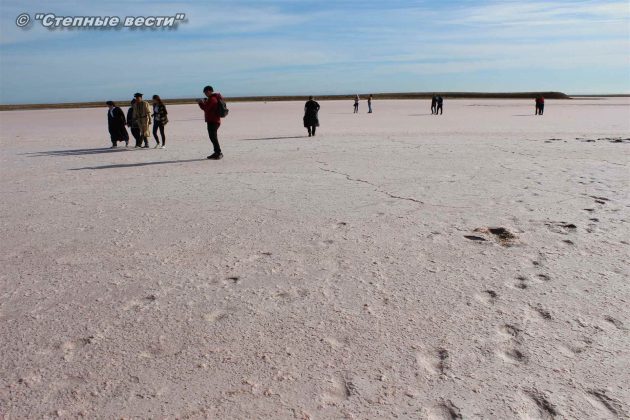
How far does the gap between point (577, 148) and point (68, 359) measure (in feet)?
40.8

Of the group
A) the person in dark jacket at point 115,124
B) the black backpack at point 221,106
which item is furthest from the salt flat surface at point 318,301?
the person in dark jacket at point 115,124

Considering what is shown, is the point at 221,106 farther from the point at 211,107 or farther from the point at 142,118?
the point at 142,118

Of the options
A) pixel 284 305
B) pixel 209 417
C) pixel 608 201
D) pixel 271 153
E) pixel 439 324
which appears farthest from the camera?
pixel 271 153

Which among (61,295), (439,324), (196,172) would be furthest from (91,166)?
(439,324)

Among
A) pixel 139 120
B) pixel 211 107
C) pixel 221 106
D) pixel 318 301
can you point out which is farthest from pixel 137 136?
pixel 318 301

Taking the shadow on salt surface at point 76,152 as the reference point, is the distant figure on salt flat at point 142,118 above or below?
above

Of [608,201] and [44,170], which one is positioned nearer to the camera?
[608,201]

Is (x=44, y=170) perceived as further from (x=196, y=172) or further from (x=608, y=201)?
(x=608, y=201)

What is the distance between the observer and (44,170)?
10.1 m

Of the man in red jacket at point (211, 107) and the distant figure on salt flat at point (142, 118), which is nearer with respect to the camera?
the man in red jacket at point (211, 107)

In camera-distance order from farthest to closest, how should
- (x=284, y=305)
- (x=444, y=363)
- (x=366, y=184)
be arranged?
(x=366, y=184), (x=284, y=305), (x=444, y=363)

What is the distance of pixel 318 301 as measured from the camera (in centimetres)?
362

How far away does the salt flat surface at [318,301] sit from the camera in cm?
254

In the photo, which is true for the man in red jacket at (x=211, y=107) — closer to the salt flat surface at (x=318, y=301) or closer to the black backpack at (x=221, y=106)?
the black backpack at (x=221, y=106)
